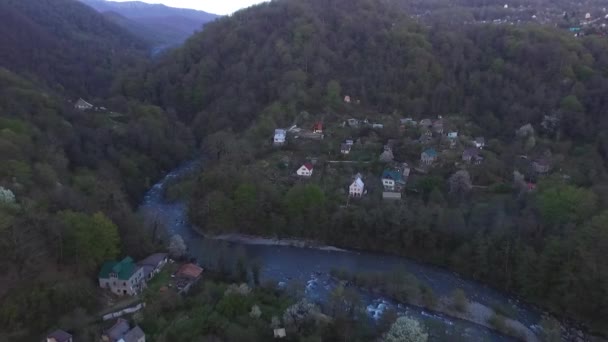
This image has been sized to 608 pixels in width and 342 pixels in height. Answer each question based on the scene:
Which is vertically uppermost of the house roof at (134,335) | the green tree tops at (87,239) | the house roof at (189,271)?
the green tree tops at (87,239)

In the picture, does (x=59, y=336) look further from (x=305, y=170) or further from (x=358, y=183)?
(x=305, y=170)

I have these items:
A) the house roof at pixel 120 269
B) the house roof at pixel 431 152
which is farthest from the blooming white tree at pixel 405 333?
the house roof at pixel 431 152

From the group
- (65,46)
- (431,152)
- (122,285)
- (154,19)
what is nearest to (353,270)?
(122,285)

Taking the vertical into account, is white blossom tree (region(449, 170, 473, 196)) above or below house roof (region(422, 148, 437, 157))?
below

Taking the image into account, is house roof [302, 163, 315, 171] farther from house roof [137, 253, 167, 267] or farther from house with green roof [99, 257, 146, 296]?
house with green roof [99, 257, 146, 296]

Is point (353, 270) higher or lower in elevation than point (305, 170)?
lower

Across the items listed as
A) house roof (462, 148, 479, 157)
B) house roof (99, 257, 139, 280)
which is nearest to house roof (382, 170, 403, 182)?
house roof (462, 148, 479, 157)

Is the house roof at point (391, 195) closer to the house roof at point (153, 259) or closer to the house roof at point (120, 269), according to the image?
the house roof at point (153, 259)
